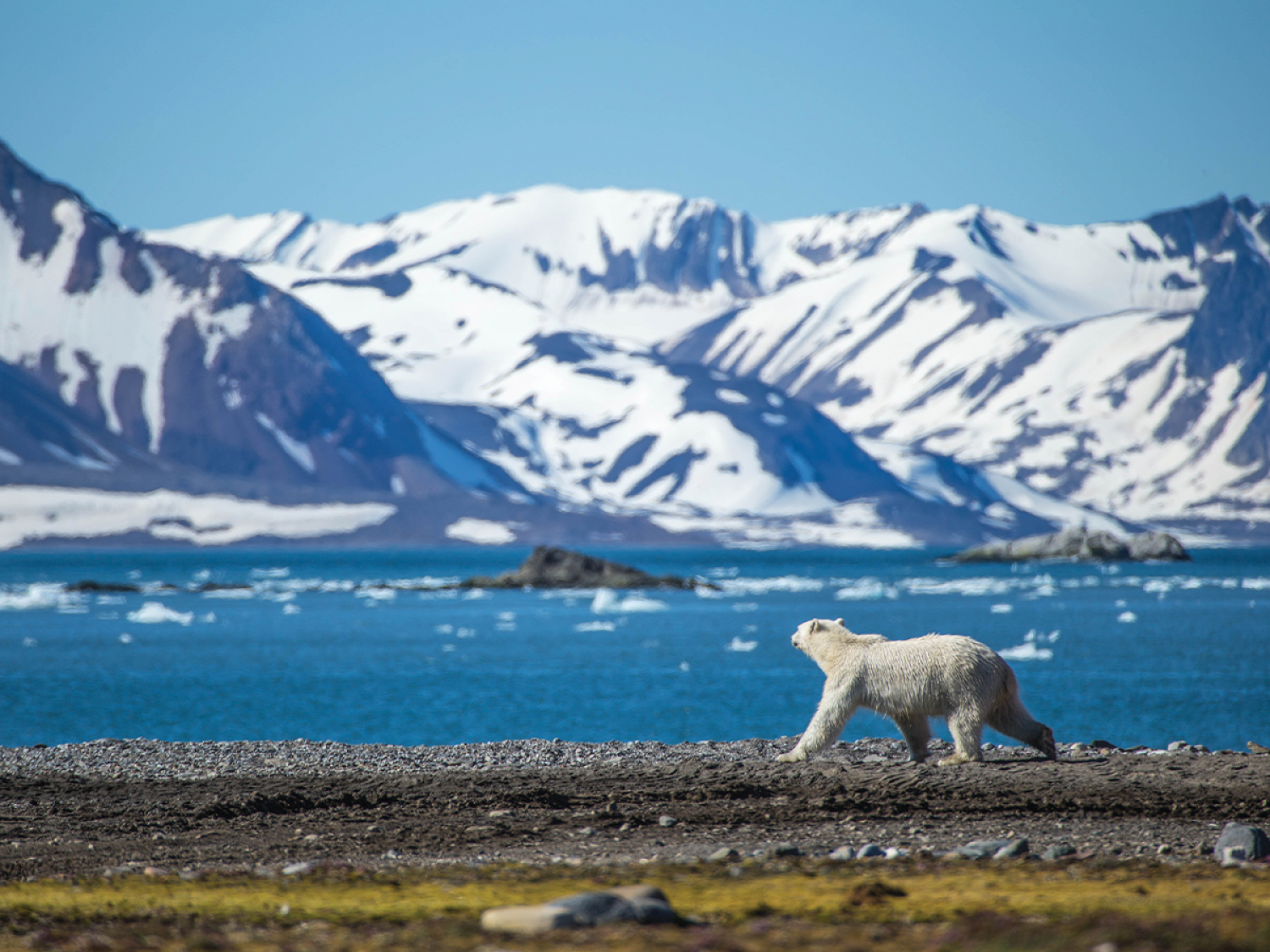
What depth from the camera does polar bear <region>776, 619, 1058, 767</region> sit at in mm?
16484

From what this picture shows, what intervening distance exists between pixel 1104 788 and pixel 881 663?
271cm

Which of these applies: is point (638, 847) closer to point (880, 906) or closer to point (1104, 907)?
point (880, 906)

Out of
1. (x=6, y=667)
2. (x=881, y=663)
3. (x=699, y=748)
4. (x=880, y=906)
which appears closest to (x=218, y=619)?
(x=6, y=667)

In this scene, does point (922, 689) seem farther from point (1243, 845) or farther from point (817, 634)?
point (1243, 845)

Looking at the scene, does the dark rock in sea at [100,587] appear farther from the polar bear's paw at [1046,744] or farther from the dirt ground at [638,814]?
the polar bear's paw at [1046,744]

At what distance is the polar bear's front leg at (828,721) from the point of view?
1698cm

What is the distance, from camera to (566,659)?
176 feet

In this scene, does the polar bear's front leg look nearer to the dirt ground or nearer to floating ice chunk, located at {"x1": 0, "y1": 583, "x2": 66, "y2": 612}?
the dirt ground

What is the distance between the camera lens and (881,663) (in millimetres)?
16859

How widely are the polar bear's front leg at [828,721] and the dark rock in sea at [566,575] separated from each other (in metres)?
97.2

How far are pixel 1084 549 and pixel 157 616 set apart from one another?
127 m

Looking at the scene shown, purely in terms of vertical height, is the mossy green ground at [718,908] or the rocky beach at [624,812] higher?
the mossy green ground at [718,908]

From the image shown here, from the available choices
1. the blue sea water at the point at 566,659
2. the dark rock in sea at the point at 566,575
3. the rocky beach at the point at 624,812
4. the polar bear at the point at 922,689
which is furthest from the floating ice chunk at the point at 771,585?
the polar bear at the point at 922,689

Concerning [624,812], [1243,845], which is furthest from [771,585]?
[1243,845]
